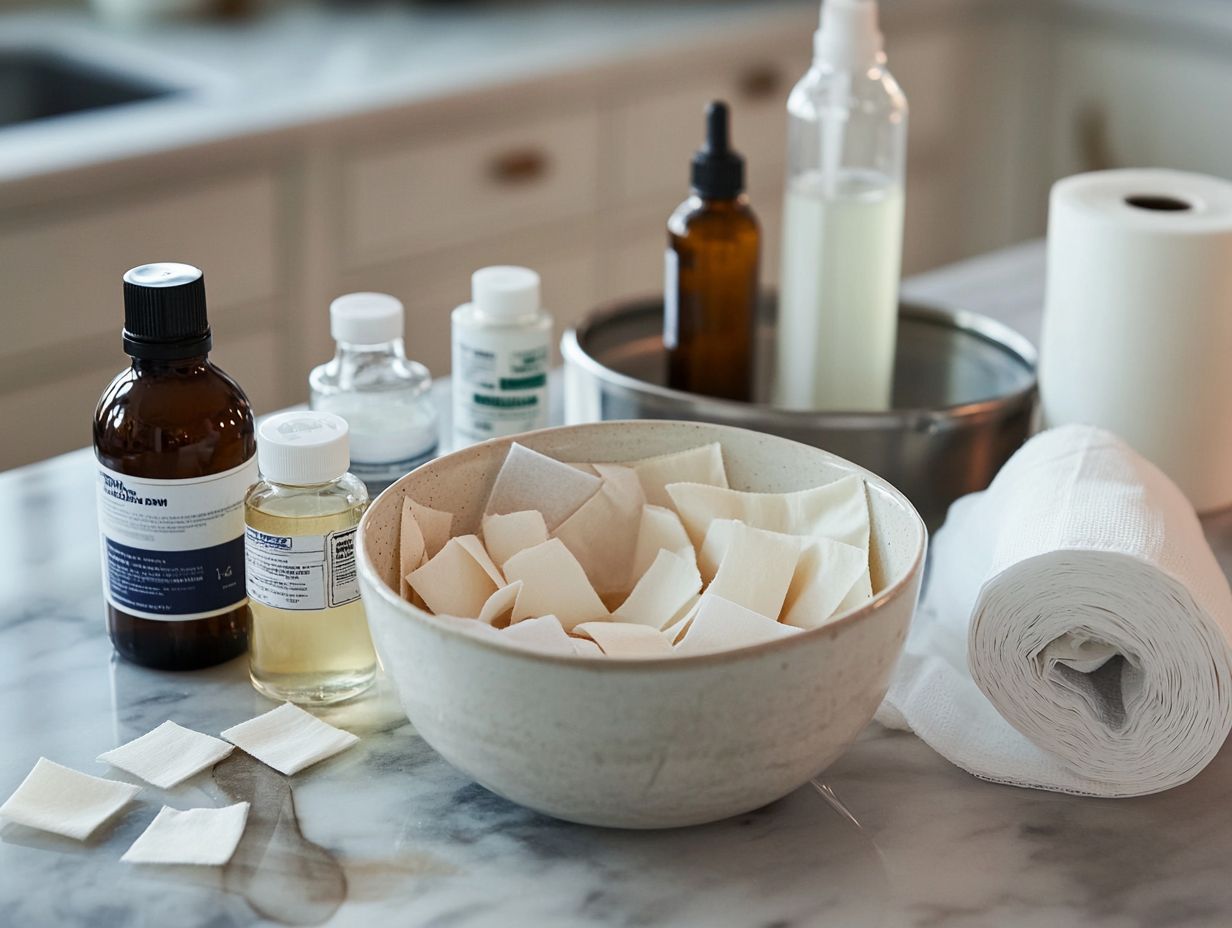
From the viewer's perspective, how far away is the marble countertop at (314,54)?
1.79 metres

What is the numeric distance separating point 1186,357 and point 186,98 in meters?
1.39

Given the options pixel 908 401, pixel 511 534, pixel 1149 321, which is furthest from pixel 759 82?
pixel 511 534

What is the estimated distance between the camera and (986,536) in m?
0.84

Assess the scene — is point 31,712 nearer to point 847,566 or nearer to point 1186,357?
point 847,566

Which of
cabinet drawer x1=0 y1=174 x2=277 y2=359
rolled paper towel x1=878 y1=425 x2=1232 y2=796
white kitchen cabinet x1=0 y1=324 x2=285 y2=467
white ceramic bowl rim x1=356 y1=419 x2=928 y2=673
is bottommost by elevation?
white kitchen cabinet x1=0 y1=324 x2=285 y2=467

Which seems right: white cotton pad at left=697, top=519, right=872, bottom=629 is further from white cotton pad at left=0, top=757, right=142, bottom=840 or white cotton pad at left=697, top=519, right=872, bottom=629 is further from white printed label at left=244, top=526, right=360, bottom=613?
white cotton pad at left=0, top=757, right=142, bottom=840

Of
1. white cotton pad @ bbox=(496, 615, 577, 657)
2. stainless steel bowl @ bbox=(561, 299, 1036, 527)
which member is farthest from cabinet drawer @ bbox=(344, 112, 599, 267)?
white cotton pad @ bbox=(496, 615, 577, 657)

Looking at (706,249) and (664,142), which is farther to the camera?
(664,142)

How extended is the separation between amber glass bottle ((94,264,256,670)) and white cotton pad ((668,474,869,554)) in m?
0.23

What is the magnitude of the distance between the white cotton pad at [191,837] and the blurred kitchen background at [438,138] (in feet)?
3.83

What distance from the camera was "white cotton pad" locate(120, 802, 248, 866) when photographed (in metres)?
0.67

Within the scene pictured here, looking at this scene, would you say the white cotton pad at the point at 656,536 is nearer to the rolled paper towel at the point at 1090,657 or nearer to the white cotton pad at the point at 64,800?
the rolled paper towel at the point at 1090,657

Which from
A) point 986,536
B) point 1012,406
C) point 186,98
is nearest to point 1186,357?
point 1012,406

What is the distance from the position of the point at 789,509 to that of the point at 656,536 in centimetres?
7
